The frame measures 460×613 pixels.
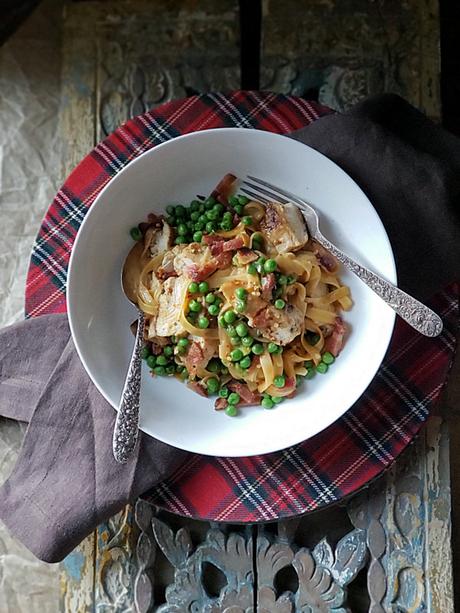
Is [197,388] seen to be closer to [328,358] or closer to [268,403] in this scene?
[268,403]

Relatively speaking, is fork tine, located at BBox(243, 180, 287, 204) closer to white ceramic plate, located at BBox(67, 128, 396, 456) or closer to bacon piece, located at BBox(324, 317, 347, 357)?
white ceramic plate, located at BBox(67, 128, 396, 456)

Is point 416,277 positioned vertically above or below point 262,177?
below

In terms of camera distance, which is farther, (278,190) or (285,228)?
(278,190)

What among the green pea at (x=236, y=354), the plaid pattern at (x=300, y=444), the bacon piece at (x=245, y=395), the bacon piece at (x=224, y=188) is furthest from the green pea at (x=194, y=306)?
the plaid pattern at (x=300, y=444)

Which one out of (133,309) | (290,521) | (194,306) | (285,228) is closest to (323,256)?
(285,228)

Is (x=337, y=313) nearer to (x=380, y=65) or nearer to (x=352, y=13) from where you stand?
(x=380, y=65)

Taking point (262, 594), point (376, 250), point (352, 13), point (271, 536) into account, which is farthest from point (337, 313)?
point (352, 13)
